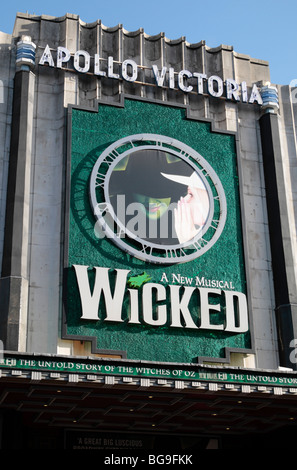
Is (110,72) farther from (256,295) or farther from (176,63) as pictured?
(256,295)

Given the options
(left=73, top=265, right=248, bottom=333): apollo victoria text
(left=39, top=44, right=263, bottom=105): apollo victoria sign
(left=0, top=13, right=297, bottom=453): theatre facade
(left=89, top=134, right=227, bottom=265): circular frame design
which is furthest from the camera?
(left=39, top=44, right=263, bottom=105): apollo victoria sign

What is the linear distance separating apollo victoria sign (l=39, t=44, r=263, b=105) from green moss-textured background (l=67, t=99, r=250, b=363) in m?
1.55

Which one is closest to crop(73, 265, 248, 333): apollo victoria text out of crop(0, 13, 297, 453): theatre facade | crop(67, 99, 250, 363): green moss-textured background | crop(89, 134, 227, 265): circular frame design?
crop(0, 13, 297, 453): theatre facade

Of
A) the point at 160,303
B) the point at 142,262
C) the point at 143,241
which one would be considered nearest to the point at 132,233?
the point at 143,241

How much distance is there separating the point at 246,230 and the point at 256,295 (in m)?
2.89

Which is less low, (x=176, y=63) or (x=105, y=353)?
(x=176, y=63)

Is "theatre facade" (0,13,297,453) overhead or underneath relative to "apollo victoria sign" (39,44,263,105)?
underneath

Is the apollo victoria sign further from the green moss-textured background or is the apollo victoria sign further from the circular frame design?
the circular frame design

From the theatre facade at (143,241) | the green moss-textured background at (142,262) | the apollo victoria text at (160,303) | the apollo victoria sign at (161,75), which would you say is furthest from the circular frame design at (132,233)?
the apollo victoria sign at (161,75)

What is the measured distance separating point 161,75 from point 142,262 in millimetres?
9425

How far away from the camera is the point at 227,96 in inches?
1316

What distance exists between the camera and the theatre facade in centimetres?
2539
